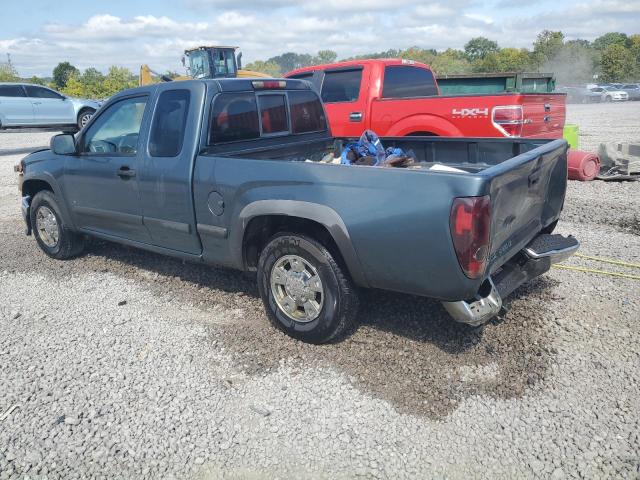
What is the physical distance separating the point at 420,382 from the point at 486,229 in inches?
41.3

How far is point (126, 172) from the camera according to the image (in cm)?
444

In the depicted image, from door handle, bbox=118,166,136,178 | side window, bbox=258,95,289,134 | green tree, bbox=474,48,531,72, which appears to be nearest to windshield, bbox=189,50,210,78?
side window, bbox=258,95,289,134

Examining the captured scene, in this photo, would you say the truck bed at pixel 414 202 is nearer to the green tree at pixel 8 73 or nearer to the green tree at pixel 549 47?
the green tree at pixel 8 73

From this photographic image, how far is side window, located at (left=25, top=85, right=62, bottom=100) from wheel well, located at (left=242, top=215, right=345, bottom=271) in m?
17.7

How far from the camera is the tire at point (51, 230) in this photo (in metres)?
5.49

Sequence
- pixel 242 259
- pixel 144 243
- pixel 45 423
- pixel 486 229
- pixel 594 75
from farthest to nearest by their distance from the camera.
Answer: pixel 594 75, pixel 144 243, pixel 242 259, pixel 45 423, pixel 486 229

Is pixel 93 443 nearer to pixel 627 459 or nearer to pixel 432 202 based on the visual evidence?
pixel 432 202

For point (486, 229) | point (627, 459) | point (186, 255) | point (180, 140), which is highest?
point (180, 140)

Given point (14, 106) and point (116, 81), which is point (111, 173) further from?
point (116, 81)

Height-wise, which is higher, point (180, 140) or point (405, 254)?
point (180, 140)

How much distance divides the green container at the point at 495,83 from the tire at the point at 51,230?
7289mm

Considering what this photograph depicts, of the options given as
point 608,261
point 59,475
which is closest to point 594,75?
point 608,261

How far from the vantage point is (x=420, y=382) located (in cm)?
318

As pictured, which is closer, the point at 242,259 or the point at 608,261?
the point at 242,259
